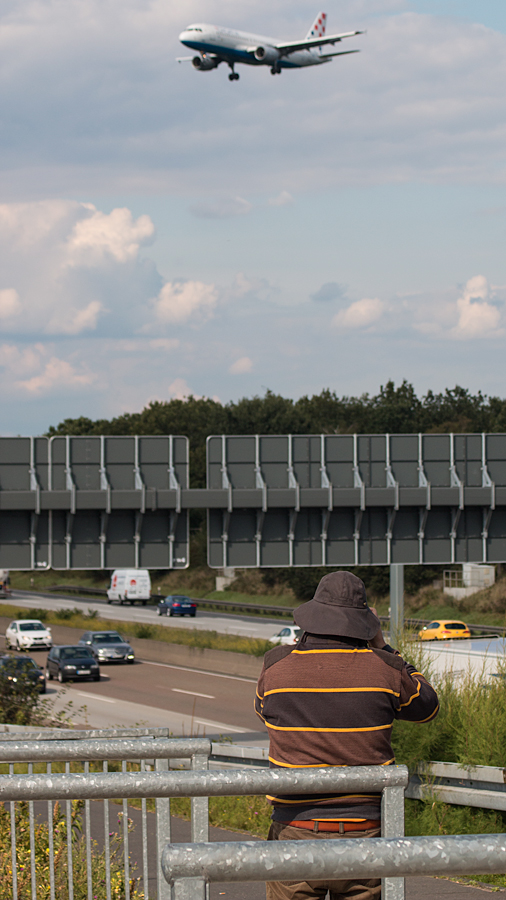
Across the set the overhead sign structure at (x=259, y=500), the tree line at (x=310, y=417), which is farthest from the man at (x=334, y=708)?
the tree line at (x=310, y=417)

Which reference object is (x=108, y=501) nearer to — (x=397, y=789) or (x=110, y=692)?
(x=110, y=692)

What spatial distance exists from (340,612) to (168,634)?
147 ft

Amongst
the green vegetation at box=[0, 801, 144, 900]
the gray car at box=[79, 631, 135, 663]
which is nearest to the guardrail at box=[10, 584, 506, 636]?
the gray car at box=[79, 631, 135, 663]

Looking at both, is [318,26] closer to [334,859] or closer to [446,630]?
[446,630]

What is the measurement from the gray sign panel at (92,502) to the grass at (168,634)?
14.3m

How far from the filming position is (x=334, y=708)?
12.1 feet

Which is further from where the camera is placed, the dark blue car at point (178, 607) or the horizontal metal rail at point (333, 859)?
the dark blue car at point (178, 607)

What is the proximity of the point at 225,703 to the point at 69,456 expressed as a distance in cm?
1282

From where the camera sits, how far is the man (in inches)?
140

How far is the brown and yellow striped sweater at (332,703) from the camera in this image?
3.67 meters

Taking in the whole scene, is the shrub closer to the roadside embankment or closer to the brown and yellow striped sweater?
the brown and yellow striped sweater

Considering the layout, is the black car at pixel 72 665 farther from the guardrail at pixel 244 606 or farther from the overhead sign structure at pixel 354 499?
the guardrail at pixel 244 606

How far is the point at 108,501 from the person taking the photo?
21.2m

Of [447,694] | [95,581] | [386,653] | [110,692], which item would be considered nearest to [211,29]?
[110,692]
